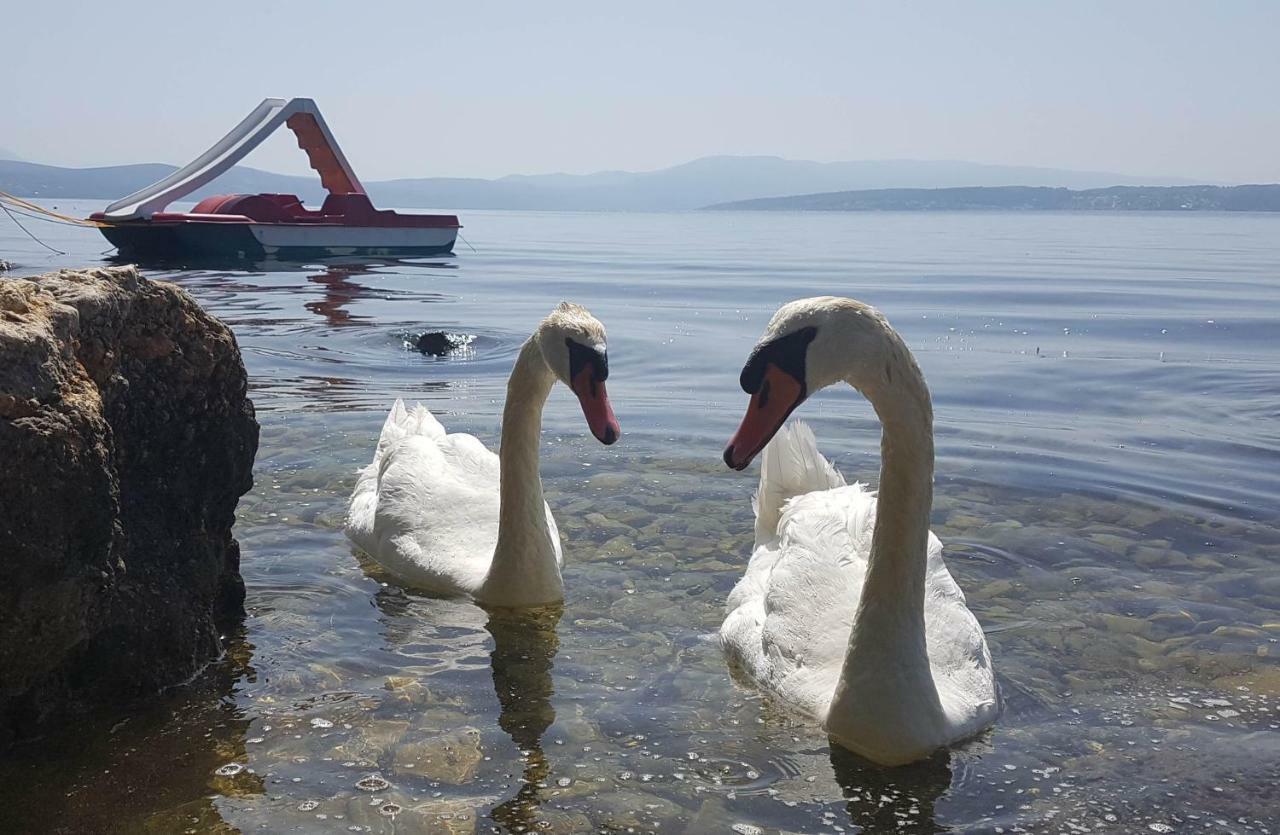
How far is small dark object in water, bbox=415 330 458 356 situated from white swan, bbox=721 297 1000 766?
11972 mm

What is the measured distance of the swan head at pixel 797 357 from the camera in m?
4.70

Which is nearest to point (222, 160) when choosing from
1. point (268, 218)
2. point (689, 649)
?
point (268, 218)

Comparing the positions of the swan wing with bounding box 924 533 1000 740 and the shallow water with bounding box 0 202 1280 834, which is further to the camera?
the swan wing with bounding box 924 533 1000 740

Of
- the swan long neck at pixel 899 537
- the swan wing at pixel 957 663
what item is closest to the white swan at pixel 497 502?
the swan long neck at pixel 899 537

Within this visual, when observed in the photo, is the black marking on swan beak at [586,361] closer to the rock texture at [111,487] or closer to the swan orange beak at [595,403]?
the swan orange beak at [595,403]

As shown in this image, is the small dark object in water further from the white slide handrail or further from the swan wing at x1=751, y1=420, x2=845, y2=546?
the white slide handrail

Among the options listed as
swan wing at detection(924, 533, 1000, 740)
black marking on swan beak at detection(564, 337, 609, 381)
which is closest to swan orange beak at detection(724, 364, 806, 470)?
swan wing at detection(924, 533, 1000, 740)

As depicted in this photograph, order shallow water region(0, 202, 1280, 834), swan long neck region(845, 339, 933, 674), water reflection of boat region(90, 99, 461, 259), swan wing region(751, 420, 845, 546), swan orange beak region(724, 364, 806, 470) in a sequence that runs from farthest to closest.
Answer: water reflection of boat region(90, 99, 461, 259) → swan wing region(751, 420, 845, 546) → swan long neck region(845, 339, 933, 674) → swan orange beak region(724, 364, 806, 470) → shallow water region(0, 202, 1280, 834)

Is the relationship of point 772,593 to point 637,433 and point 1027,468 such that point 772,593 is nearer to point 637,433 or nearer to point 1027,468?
point 1027,468

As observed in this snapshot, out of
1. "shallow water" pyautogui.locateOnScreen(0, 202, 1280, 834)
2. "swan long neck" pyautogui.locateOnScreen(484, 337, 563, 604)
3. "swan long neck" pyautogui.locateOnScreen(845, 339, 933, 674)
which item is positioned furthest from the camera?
"swan long neck" pyautogui.locateOnScreen(484, 337, 563, 604)

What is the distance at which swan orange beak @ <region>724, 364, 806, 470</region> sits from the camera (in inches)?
184

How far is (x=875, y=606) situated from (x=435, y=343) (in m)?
13.1

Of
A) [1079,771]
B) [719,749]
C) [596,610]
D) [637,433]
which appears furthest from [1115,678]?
[637,433]

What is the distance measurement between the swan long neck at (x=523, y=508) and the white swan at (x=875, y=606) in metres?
1.40
